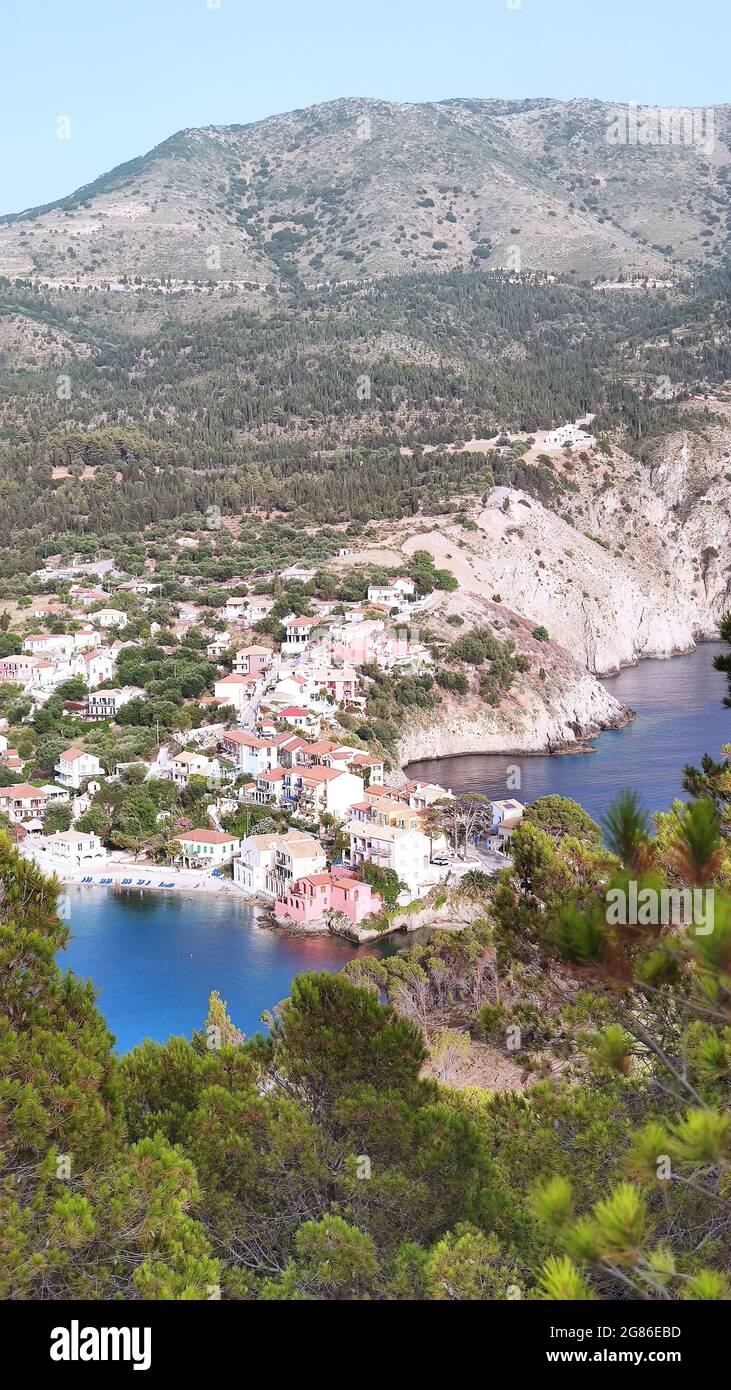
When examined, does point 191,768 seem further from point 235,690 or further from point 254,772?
point 235,690

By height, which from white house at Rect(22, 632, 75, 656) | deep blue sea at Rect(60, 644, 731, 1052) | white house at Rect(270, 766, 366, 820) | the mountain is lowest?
deep blue sea at Rect(60, 644, 731, 1052)

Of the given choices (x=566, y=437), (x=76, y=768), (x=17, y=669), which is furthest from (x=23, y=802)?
(x=566, y=437)

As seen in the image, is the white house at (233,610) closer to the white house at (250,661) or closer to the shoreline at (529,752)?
the white house at (250,661)

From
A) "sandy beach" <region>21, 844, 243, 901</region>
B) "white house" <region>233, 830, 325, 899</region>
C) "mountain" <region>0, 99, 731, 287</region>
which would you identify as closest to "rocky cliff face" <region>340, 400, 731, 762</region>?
"white house" <region>233, 830, 325, 899</region>

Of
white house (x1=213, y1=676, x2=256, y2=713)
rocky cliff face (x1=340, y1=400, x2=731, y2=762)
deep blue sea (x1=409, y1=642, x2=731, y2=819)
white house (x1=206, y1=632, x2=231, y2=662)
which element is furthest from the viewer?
rocky cliff face (x1=340, y1=400, x2=731, y2=762)

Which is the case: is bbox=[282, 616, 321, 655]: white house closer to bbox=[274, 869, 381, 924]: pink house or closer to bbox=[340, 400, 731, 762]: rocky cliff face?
bbox=[340, 400, 731, 762]: rocky cliff face

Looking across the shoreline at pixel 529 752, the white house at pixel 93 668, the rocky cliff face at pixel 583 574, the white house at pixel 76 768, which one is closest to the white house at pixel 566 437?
the rocky cliff face at pixel 583 574

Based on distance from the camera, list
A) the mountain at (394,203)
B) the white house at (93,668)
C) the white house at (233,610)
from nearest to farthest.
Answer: the white house at (93,668) → the white house at (233,610) → the mountain at (394,203)
